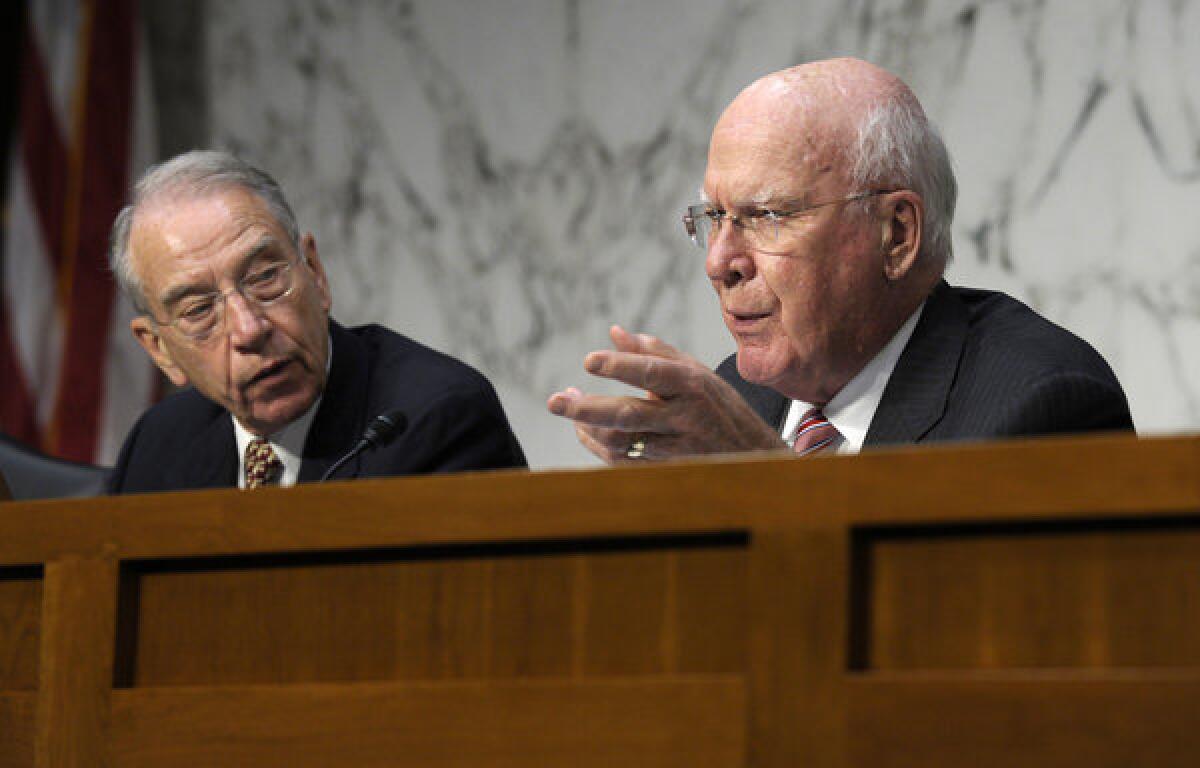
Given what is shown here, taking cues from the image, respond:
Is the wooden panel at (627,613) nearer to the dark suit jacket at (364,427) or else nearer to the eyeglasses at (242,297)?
the dark suit jacket at (364,427)

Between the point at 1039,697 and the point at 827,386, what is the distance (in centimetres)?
118

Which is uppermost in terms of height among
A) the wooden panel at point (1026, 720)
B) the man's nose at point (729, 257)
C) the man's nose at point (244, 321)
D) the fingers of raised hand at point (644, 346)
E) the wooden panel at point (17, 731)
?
the man's nose at point (729, 257)

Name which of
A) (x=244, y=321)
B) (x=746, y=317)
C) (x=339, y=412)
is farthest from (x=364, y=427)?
(x=746, y=317)

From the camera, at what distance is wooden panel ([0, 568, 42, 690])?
166cm

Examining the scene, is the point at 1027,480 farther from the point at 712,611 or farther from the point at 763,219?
the point at 763,219

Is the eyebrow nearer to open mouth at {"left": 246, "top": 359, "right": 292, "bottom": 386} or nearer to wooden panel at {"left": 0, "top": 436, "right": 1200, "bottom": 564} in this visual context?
open mouth at {"left": 246, "top": 359, "right": 292, "bottom": 386}

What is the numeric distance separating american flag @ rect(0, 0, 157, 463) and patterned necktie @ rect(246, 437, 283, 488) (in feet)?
6.09

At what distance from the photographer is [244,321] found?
8.62ft

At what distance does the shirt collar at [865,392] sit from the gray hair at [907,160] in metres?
0.13

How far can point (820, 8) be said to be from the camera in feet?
11.8

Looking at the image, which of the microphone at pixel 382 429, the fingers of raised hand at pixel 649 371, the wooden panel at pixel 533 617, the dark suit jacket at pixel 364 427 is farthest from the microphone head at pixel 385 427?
the wooden panel at pixel 533 617

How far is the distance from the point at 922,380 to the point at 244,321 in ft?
3.77

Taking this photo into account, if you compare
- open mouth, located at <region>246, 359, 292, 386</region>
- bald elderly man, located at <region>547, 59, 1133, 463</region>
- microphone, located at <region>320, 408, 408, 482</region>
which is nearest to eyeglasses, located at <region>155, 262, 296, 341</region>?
open mouth, located at <region>246, 359, 292, 386</region>

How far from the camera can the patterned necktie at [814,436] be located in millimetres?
2271
